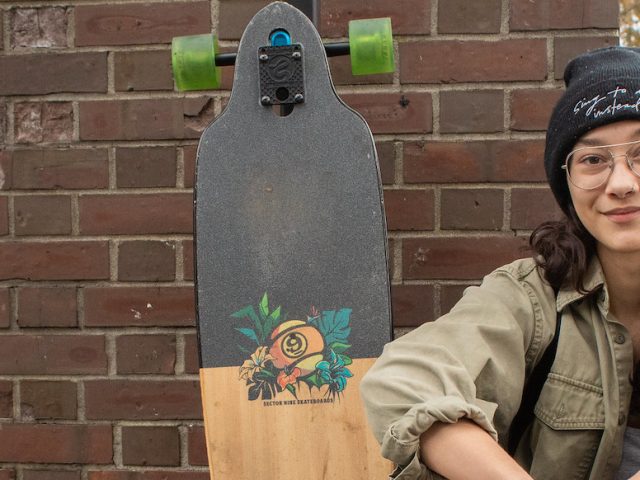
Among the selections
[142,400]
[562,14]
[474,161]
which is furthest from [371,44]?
[142,400]

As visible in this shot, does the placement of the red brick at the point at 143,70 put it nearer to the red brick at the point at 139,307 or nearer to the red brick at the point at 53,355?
the red brick at the point at 139,307

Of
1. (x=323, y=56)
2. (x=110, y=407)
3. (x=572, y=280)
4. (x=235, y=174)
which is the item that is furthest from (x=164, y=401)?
(x=572, y=280)

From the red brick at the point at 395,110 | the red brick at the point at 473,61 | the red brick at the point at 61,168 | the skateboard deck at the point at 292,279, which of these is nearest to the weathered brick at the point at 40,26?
the red brick at the point at 61,168

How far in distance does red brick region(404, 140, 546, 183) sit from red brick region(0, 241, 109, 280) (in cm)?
81

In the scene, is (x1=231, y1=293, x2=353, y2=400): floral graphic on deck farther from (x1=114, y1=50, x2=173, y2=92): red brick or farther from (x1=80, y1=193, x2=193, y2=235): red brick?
(x1=114, y1=50, x2=173, y2=92): red brick

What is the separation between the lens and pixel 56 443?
216 cm

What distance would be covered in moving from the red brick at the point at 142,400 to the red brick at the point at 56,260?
0.94 ft

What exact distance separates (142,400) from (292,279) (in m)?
0.64

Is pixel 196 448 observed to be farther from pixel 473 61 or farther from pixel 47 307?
pixel 473 61

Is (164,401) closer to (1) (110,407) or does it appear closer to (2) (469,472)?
(1) (110,407)

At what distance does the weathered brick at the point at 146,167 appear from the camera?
2.08m

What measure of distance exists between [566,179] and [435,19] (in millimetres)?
648

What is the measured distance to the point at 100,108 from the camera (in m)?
2.09

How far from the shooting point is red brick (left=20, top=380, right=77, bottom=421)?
214 centimetres
